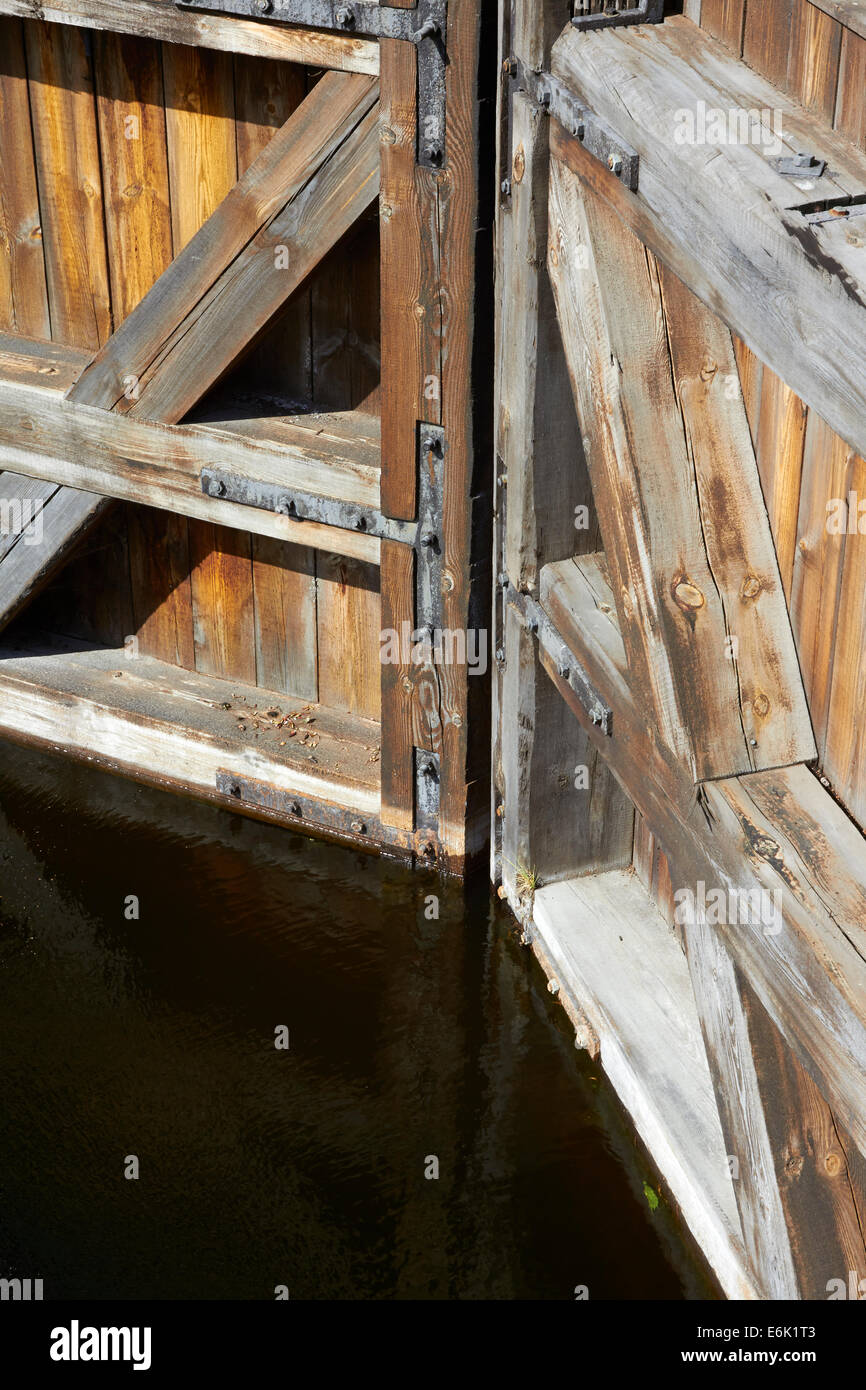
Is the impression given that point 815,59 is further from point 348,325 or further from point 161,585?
point 161,585

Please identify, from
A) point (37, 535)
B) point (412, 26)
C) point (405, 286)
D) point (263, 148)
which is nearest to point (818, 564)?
point (405, 286)

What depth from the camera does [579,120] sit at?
→ 3295 mm

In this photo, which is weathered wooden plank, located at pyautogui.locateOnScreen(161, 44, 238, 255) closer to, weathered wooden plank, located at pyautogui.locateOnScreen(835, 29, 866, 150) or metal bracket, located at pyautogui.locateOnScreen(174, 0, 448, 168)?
→ metal bracket, located at pyautogui.locateOnScreen(174, 0, 448, 168)

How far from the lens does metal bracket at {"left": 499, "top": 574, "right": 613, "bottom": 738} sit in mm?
3850

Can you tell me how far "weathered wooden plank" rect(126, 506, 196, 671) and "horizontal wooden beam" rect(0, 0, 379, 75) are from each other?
164 centimetres

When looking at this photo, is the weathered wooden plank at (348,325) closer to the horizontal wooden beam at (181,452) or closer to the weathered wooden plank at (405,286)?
the horizontal wooden beam at (181,452)

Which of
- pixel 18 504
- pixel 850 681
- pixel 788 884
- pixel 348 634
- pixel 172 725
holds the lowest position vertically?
pixel 788 884

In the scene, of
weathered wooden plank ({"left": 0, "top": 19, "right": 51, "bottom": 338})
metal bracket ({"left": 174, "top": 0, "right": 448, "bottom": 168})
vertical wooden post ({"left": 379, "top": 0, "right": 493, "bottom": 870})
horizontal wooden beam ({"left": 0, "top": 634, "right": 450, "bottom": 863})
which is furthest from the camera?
horizontal wooden beam ({"left": 0, "top": 634, "right": 450, "bottom": 863})

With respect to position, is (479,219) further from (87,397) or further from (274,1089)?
(274,1089)

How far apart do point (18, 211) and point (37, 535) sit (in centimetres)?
113

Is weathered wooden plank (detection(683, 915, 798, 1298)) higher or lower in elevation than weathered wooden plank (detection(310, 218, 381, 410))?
lower

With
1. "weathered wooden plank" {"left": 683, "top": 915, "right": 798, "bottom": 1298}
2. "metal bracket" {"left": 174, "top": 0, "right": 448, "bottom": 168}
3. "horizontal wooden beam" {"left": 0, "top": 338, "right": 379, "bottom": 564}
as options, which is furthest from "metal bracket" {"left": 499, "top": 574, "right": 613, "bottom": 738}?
"metal bracket" {"left": 174, "top": 0, "right": 448, "bottom": 168}

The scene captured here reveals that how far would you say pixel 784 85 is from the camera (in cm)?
272
